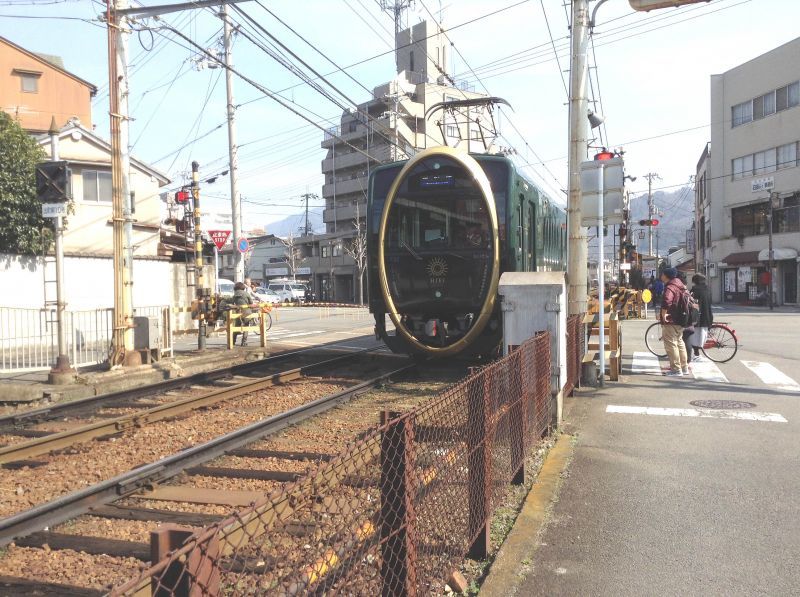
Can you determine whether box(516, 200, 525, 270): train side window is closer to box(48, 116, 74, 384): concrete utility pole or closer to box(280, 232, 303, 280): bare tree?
box(48, 116, 74, 384): concrete utility pole

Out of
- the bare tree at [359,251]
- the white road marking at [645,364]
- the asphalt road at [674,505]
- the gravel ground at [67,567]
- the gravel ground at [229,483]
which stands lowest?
the asphalt road at [674,505]

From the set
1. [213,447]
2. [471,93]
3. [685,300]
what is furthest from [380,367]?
[471,93]

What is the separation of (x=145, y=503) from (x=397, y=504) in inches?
119

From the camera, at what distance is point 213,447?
A: 6.32m

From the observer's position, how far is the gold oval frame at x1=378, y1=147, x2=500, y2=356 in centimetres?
1006

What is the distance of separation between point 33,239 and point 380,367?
11045mm

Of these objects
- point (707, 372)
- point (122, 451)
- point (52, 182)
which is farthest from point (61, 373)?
point (707, 372)

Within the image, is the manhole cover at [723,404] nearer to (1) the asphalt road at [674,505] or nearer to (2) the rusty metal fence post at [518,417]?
(1) the asphalt road at [674,505]

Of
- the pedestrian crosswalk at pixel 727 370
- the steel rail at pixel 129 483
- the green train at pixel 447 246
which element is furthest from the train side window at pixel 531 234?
the steel rail at pixel 129 483

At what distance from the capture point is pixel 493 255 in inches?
396

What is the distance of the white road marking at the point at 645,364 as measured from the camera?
11.7 metres

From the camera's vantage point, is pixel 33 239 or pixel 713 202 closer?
pixel 33 239

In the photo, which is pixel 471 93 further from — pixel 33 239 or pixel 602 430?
pixel 602 430

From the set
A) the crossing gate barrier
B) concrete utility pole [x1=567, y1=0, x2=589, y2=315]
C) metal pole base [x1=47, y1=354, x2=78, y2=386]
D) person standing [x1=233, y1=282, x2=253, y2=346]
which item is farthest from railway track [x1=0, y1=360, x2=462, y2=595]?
person standing [x1=233, y1=282, x2=253, y2=346]
